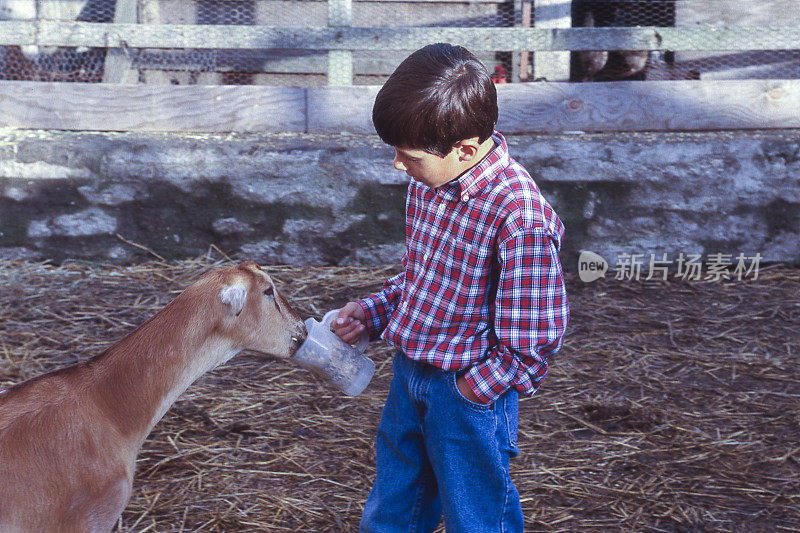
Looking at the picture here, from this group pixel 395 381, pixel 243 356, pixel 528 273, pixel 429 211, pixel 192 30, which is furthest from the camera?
pixel 192 30

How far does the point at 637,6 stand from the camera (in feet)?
25.4

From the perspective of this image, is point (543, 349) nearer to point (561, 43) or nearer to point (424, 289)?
point (424, 289)

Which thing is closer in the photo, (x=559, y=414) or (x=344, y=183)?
(x=559, y=414)

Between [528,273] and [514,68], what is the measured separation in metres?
5.82

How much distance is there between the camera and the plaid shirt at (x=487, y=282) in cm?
207

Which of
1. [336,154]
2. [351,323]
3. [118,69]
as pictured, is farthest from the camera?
[118,69]

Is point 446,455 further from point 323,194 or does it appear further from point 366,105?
point 366,105

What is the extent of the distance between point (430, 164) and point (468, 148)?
105 millimetres

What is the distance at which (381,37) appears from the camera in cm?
545

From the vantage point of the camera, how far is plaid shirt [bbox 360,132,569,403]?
2066 mm

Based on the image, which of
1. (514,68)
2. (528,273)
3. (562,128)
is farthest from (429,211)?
(514,68)

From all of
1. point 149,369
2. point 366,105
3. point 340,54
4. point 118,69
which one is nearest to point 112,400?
point 149,369

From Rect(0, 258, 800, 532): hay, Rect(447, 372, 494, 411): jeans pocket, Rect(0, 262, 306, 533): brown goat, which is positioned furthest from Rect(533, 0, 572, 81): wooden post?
Rect(447, 372, 494, 411): jeans pocket

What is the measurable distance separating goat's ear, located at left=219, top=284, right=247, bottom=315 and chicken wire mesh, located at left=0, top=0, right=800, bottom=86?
4.75m
